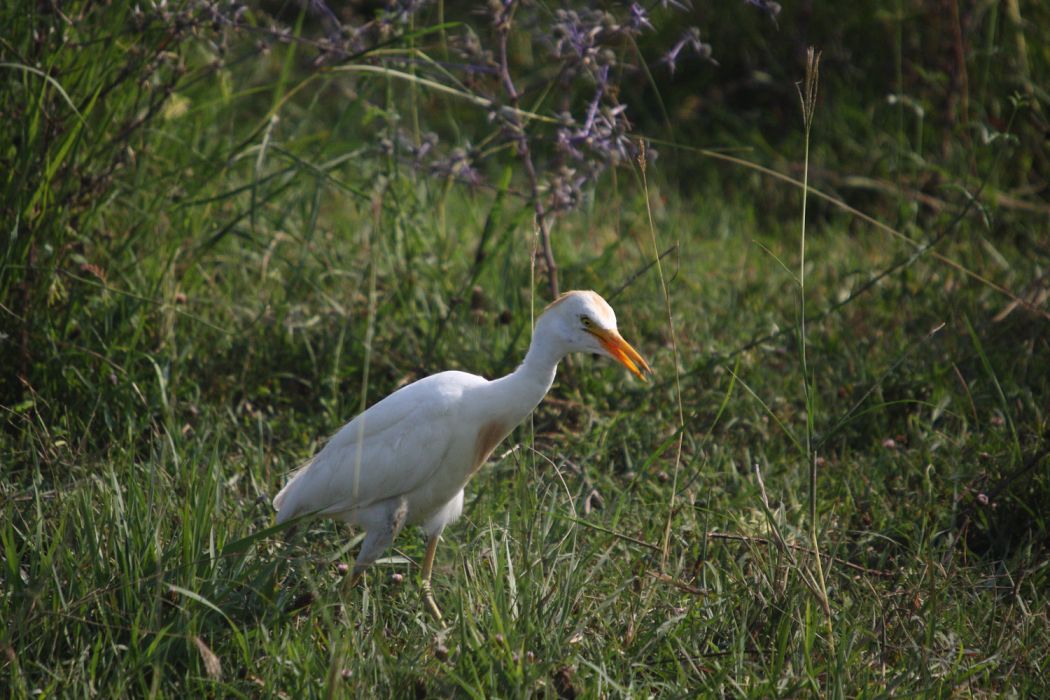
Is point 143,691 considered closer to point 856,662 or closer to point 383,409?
point 383,409

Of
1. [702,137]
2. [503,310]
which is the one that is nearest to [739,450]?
[503,310]

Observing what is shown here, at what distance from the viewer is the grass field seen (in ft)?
7.74

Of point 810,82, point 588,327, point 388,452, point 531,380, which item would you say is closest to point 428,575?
point 388,452

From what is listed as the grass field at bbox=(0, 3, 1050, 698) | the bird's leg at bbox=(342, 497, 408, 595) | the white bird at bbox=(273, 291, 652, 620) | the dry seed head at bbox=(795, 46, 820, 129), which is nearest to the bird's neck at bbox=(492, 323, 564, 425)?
the white bird at bbox=(273, 291, 652, 620)

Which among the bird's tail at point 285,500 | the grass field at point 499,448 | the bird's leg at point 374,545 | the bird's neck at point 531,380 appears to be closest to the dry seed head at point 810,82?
the grass field at point 499,448

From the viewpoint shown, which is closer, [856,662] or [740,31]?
[856,662]

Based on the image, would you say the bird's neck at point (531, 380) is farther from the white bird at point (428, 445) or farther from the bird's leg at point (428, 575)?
the bird's leg at point (428, 575)

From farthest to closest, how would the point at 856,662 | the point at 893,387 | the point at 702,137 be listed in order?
the point at 702,137 < the point at 893,387 < the point at 856,662

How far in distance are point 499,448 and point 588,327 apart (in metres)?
1.14

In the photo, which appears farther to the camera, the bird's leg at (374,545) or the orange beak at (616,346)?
the bird's leg at (374,545)

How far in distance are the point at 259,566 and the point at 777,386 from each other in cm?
209

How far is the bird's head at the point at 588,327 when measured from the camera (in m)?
2.61

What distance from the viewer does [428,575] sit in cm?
280

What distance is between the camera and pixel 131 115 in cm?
370
